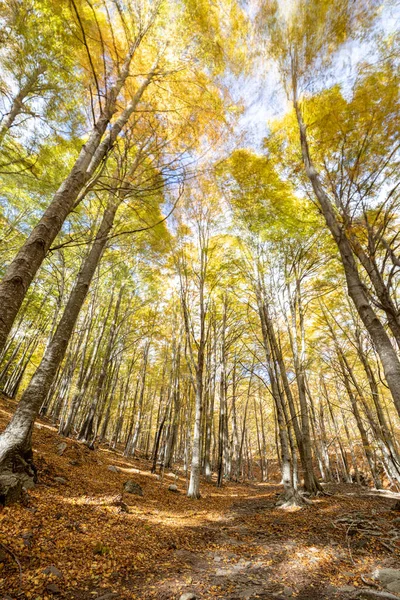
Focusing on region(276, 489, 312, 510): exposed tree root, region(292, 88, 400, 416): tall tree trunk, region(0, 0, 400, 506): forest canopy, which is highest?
region(0, 0, 400, 506): forest canopy

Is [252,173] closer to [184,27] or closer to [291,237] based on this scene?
[291,237]

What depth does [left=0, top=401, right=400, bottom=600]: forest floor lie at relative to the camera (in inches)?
97.6

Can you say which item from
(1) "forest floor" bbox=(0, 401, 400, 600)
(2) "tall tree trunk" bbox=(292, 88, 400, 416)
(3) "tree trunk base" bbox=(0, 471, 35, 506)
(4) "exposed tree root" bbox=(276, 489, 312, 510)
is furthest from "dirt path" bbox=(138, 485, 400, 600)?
(2) "tall tree trunk" bbox=(292, 88, 400, 416)

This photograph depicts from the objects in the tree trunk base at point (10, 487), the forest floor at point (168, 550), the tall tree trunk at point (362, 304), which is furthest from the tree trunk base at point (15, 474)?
the tall tree trunk at point (362, 304)

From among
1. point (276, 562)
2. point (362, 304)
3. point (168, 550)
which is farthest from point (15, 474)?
point (362, 304)

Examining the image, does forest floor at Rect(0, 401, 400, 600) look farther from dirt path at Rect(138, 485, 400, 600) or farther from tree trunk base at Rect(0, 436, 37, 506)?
tree trunk base at Rect(0, 436, 37, 506)

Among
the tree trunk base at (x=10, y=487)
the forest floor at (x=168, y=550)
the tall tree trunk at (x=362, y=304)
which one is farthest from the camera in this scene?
the tree trunk base at (x=10, y=487)

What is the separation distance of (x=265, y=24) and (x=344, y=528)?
375 inches

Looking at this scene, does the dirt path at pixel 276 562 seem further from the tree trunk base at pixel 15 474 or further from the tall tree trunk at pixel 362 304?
the tall tree trunk at pixel 362 304

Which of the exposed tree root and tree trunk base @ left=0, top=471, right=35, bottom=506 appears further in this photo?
the exposed tree root

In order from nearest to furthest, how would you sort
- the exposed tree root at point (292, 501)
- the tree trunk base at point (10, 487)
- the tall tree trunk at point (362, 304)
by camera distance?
the tall tree trunk at point (362, 304) → the tree trunk base at point (10, 487) → the exposed tree root at point (292, 501)

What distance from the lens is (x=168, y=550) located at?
144 inches

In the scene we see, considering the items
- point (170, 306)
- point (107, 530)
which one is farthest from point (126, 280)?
point (107, 530)

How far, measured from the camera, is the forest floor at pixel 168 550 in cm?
248
